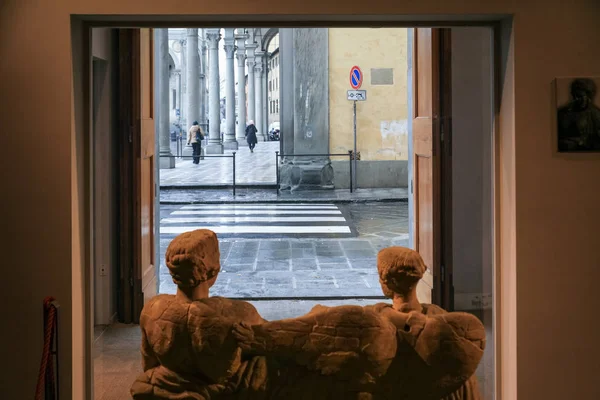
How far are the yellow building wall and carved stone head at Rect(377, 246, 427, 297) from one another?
1222 cm

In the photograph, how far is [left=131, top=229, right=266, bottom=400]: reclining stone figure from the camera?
2484mm

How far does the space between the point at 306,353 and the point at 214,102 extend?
29.5 metres

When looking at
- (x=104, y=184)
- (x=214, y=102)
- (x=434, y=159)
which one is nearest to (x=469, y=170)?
(x=434, y=159)

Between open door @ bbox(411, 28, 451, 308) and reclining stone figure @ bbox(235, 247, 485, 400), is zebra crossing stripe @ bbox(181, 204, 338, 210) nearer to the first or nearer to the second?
open door @ bbox(411, 28, 451, 308)

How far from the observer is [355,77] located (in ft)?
46.2

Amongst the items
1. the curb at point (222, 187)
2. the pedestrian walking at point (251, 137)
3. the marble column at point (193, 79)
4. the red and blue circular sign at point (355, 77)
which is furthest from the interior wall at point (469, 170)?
the pedestrian walking at point (251, 137)

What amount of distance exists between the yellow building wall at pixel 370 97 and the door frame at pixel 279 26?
11.4m

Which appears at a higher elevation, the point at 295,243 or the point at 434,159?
the point at 434,159

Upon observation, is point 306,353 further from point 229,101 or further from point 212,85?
point 229,101

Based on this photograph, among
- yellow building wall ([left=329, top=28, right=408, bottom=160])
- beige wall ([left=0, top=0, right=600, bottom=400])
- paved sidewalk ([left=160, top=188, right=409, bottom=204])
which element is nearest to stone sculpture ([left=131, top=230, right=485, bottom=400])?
beige wall ([left=0, top=0, right=600, bottom=400])

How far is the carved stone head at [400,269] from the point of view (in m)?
2.61

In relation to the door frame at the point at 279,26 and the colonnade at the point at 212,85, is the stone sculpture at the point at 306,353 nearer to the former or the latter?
the door frame at the point at 279,26
